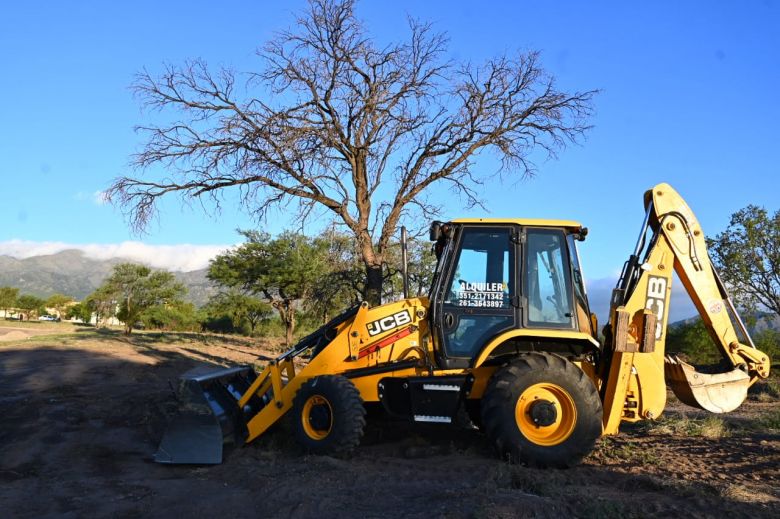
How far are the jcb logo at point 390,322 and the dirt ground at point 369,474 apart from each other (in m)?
1.39

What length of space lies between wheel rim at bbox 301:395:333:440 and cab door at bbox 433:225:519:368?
4.47ft

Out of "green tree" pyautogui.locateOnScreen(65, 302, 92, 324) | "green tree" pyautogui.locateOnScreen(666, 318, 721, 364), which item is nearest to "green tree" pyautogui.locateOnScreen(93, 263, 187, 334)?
"green tree" pyautogui.locateOnScreen(666, 318, 721, 364)

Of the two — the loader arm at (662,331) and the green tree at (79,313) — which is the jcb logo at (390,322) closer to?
the loader arm at (662,331)

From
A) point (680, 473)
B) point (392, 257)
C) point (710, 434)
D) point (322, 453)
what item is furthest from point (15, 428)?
point (392, 257)

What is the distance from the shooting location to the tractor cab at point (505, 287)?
23.2ft

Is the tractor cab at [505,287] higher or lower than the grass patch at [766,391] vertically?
higher

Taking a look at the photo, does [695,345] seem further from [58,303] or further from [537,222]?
→ [58,303]

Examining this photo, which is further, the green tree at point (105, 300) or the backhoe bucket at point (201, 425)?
the green tree at point (105, 300)

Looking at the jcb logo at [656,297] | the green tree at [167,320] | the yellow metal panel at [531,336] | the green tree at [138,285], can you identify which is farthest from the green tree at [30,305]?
the jcb logo at [656,297]

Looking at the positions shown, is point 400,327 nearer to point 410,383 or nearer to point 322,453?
point 410,383

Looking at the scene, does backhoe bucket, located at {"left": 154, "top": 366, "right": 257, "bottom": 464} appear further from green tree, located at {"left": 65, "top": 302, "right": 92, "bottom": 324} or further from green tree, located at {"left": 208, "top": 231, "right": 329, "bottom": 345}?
green tree, located at {"left": 65, "top": 302, "right": 92, "bottom": 324}

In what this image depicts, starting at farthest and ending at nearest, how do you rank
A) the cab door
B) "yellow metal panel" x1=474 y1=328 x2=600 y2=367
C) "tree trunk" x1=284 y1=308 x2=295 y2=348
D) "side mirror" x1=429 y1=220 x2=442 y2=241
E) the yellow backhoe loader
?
"tree trunk" x1=284 y1=308 x2=295 y2=348
"side mirror" x1=429 y1=220 x2=442 y2=241
the cab door
"yellow metal panel" x1=474 y1=328 x2=600 y2=367
the yellow backhoe loader

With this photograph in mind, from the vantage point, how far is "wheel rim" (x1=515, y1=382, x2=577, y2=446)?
6598mm

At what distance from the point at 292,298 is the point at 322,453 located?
75.9 ft
